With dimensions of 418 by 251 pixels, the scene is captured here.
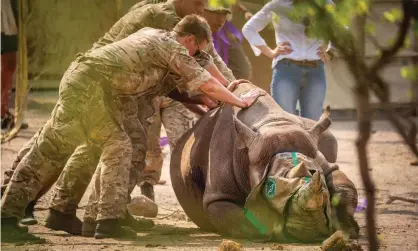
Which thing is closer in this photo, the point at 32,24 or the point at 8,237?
the point at 8,237

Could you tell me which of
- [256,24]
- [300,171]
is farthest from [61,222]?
[256,24]

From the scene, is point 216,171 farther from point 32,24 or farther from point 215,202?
point 32,24

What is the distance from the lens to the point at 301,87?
33.6 feet

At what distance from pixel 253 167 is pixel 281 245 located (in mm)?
706

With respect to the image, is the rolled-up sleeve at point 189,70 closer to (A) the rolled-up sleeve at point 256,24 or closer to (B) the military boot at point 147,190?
(B) the military boot at point 147,190

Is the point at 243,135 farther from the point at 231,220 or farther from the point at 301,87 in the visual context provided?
the point at 301,87

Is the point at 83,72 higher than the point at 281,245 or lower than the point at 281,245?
higher

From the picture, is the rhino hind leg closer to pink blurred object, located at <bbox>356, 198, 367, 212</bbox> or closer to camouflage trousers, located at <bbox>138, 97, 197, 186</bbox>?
pink blurred object, located at <bbox>356, 198, 367, 212</bbox>

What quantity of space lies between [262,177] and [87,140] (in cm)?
146

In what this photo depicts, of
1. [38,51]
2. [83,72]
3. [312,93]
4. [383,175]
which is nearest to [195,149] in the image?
[83,72]

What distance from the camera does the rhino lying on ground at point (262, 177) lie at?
22.6 feet

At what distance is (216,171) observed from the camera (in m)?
7.66

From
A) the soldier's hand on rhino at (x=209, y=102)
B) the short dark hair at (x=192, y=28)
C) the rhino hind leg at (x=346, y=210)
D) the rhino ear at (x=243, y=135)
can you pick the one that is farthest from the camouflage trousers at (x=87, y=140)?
the rhino hind leg at (x=346, y=210)

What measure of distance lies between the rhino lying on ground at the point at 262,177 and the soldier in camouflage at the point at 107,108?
32 centimetres
